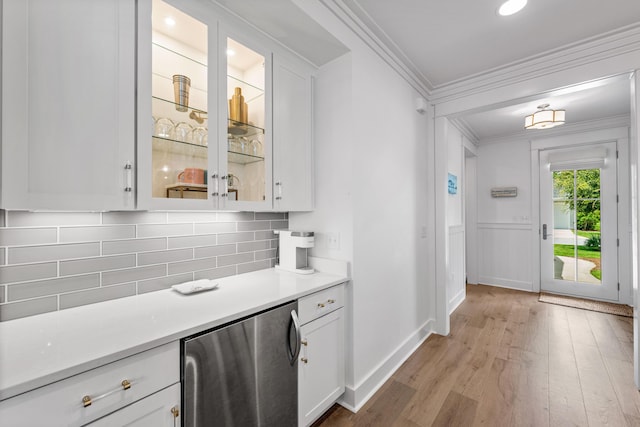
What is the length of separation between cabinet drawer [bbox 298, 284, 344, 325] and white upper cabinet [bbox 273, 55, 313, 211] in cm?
61

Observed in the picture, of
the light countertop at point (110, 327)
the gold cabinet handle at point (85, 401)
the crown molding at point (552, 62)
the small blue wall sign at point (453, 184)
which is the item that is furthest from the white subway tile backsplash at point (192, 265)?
the small blue wall sign at point (453, 184)

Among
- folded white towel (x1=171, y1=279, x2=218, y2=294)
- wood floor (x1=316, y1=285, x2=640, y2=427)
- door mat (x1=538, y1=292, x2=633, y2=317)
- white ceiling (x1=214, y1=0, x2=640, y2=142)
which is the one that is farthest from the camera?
door mat (x1=538, y1=292, x2=633, y2=317)

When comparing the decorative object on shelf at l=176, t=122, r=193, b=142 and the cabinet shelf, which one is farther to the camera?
the cabinet shelf

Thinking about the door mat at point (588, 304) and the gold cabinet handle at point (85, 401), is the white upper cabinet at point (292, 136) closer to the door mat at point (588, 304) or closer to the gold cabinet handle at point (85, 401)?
the gold cabinet handle at point (85, 401)

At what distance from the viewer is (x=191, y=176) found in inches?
56.0

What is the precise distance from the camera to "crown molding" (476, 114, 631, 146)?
3764mm

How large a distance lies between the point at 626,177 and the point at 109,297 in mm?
5758

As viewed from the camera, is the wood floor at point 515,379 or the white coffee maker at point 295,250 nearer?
the wood floor at point 515,379

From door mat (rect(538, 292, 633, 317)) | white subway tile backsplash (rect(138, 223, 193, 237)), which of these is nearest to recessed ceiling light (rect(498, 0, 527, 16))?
white subway tile backsplash (rect(138, 223, 193, 237))

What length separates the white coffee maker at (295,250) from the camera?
1947 mm

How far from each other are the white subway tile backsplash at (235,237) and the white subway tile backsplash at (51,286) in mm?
677

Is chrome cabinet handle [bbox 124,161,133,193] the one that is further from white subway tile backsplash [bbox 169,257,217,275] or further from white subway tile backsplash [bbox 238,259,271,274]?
white subway tile backsplash [bbox 238,259,271,274]

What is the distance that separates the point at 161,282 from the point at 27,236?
0.60 metres

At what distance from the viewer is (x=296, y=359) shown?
1.50 m
